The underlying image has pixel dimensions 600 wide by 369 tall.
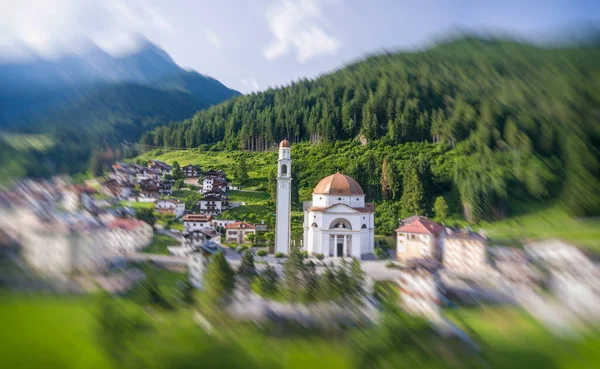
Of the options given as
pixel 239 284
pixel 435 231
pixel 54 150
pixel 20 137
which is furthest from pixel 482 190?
pixel 20 137

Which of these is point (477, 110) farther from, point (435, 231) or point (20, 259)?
point (20, 259)

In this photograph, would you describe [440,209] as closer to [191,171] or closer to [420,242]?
[420,242]

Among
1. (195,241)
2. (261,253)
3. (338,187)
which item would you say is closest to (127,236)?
(195,241)

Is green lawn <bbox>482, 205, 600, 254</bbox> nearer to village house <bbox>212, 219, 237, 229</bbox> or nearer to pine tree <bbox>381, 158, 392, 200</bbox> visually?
pine tree <bbox>381, 158, 392, 200</bbox>

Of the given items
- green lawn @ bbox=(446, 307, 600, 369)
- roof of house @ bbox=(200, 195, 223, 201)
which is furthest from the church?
green lawn @ bbox=(446, 307, 600, 369)

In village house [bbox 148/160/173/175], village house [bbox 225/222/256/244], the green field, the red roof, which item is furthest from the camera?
village house [bbox 148/160/173/175]
